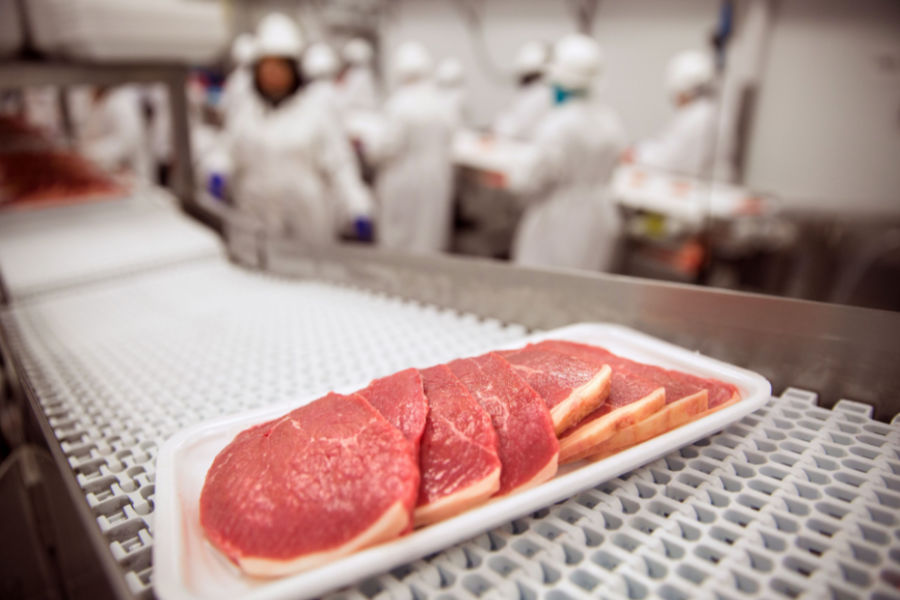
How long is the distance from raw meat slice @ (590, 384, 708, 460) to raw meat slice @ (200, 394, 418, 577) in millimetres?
306

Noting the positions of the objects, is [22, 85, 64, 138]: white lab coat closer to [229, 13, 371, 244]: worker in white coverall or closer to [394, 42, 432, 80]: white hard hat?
[229, 13, 371, 244]: worker in white coverall

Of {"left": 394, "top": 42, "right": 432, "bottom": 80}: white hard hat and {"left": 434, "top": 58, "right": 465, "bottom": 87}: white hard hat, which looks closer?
{"left": 394, "top": 42, "right": 432, "bottom": 80}: white hard hat

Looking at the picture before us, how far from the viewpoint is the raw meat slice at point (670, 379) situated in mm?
905

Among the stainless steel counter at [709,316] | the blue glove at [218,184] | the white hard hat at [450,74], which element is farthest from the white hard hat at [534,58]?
the stainless steel counter at [709,316]

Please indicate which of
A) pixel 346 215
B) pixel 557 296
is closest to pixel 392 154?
pixel 346 215

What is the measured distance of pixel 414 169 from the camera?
600 cm

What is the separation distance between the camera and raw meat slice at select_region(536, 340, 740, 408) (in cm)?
90

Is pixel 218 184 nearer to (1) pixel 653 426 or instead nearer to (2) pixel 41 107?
(2) pixel 41 107

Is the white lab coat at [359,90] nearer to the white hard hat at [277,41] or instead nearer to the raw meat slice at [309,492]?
the white hard hat at [277,41]

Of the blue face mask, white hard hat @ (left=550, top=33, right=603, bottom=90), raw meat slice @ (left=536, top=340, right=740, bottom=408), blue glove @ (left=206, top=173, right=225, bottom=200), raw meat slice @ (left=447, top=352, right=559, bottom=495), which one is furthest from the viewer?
blue glove @ (left=206, top=173, right=225, bottom=200)

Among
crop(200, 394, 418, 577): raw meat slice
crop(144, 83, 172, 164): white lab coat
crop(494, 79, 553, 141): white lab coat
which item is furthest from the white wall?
crop(144, 83, 172, 164): white lab coat

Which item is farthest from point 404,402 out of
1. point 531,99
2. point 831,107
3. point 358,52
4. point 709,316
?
point 358,52

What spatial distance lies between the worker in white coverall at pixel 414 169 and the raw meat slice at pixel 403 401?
5.23 meters

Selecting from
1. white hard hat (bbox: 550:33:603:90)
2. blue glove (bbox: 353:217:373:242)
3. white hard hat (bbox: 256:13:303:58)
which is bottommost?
blue glove (bbox: 353:217:373:242)
